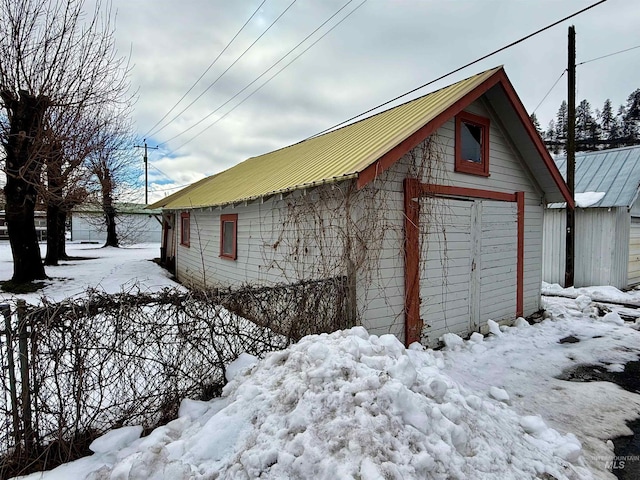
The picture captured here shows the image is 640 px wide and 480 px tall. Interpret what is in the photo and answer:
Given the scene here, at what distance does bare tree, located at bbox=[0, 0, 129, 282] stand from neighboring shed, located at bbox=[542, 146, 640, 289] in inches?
555

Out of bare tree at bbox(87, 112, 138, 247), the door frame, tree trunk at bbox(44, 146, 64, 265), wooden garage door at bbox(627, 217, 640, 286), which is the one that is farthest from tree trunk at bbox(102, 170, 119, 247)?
wooden garage door at bbox(627, 217, 640, 286)

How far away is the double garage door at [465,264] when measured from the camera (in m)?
5.80

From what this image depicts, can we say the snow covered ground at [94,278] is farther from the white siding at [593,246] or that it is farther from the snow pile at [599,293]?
the white siding at [593,246]

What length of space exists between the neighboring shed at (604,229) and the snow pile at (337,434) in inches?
384

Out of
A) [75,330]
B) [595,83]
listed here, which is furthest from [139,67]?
[595,83]

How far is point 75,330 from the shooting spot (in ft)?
8.92

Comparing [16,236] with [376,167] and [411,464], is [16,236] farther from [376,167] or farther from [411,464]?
[411,464]

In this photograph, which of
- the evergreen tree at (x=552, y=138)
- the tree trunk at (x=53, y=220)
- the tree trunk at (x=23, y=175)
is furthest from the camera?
the evergreen tree at (x=552, y=138)

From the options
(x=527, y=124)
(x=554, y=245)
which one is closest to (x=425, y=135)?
(x=527, y=124)

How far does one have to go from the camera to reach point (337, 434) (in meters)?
2.38

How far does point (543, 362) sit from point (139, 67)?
39.1 ft

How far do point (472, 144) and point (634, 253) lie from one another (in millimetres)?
8946

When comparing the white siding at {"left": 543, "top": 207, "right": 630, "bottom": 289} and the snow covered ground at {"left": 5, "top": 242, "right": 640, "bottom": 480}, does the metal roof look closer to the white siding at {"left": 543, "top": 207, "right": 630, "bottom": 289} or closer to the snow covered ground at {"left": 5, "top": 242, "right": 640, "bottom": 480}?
the snow covered ground at {"left": 5, "top": 242, "right": 640, "bottom": 480}

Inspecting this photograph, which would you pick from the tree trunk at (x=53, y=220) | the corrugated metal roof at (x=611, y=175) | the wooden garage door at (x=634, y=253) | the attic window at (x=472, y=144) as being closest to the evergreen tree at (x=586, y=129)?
the corrugated metal roof at (x=611, y=175)
